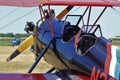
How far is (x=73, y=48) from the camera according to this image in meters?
8.20

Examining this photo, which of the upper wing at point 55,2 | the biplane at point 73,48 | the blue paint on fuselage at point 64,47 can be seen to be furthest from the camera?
the upper wing at point 55,2

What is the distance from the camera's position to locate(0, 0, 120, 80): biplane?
23.2 ft

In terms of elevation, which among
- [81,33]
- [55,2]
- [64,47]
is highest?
[55,2]

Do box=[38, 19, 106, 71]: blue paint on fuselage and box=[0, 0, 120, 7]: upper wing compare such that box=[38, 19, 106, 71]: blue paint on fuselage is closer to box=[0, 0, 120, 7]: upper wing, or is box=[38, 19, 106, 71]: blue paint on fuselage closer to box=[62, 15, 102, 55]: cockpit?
box=[62, 15, 102, 55]: cockpit

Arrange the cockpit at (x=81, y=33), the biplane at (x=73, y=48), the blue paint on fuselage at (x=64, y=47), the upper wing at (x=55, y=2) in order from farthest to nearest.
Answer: the upper wing at (x=55, y=2) < the cockpit at (x=81, y=33) < the blue paint on fuselage at (x=64, y=47) < the biplane at (x=73, y=48)

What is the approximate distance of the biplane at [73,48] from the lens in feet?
23.2

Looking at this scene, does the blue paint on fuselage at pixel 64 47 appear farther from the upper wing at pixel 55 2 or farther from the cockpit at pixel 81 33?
the upper wing at pixel 55 2

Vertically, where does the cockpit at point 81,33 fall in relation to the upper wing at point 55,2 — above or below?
below

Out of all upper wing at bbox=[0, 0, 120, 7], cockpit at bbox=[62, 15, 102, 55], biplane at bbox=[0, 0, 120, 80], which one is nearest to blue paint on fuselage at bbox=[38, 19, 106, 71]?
biplane at bbox=[0, 0, 120, 80]

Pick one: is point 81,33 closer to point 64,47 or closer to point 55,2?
point 64,47

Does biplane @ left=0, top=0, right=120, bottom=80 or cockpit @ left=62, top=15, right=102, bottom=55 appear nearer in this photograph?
biplane @ left=0, top=0, right=120, bottom=80

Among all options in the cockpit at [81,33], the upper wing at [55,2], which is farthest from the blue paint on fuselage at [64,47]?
the upper wing at [55,2]

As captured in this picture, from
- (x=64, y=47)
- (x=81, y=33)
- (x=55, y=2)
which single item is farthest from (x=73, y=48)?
(x=55, y=2)

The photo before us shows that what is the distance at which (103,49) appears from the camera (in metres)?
7.30
